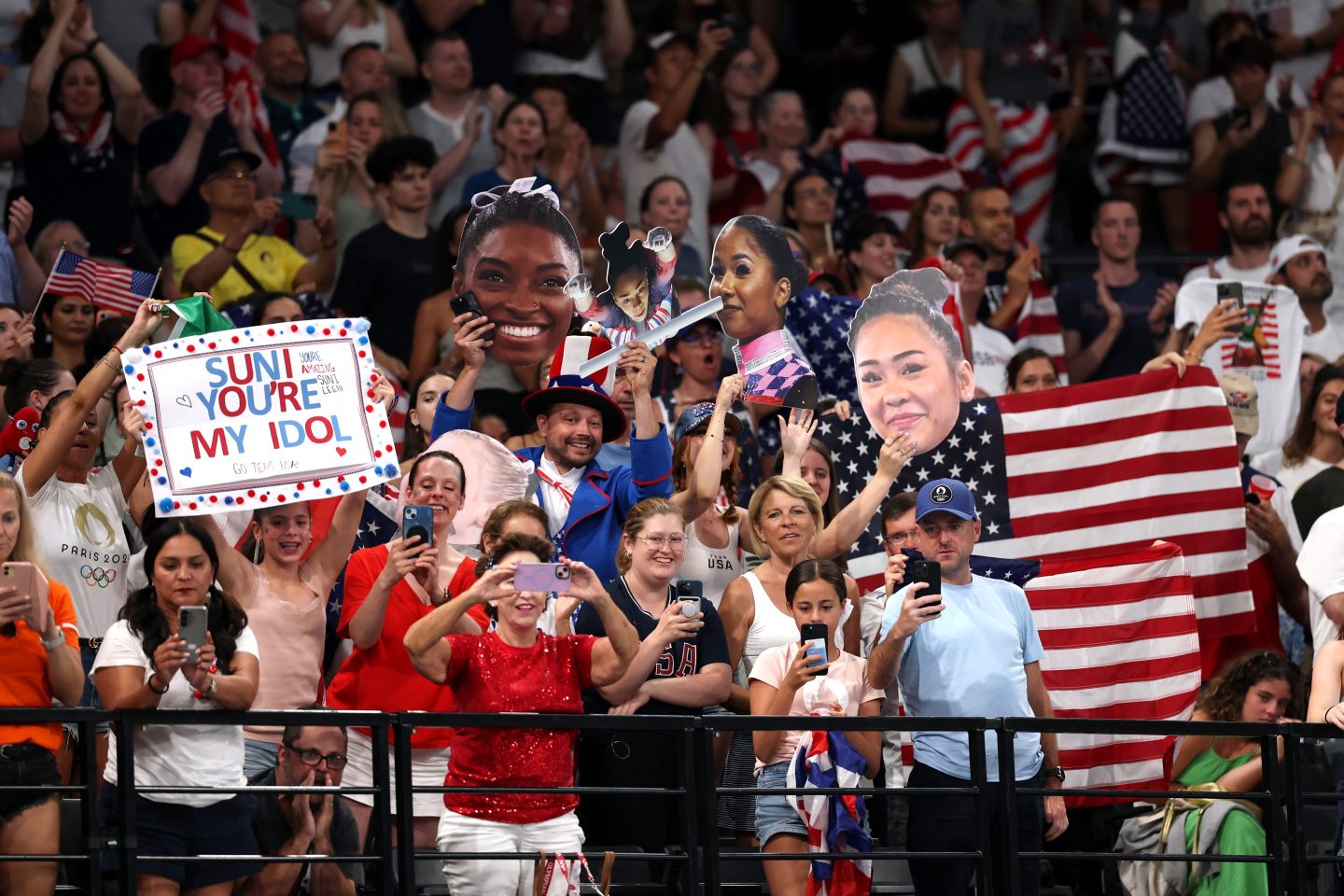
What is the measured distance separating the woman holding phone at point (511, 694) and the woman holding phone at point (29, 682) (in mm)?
1087

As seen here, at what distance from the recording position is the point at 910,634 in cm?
741

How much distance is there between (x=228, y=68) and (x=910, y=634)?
233 inches

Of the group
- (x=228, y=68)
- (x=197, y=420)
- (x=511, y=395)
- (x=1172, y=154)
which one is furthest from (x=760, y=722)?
(x=1172, y=154)

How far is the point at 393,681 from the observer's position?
7637 millimetres

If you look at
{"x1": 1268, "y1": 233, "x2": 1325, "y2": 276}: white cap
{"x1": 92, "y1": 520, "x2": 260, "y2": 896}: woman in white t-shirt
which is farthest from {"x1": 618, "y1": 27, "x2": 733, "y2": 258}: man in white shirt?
{"x1": 92, "y1": 520, "x2": 260, "y2": 896}: woman in white t-shirt

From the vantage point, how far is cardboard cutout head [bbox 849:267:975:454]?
8.88 m

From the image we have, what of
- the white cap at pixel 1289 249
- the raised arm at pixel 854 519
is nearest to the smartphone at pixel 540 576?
the raised arm at pixel 854 519

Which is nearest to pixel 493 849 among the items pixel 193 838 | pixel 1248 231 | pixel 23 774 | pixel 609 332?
pixel 193 838

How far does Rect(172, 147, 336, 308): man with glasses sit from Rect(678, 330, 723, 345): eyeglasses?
1.86 m

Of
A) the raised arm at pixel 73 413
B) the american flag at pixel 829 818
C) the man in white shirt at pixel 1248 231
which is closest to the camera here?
the american flag at pixel 829 818

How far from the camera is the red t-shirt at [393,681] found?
763cm

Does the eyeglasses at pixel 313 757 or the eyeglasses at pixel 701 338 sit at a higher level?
the eyeglasses at pixel 701 338

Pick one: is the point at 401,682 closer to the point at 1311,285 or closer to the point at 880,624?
the point at 880,624

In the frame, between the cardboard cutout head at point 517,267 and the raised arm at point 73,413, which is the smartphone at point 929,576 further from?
the raised arm at point 73,413
